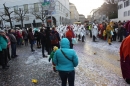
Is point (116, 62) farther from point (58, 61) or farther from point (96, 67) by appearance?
point (58, 61)

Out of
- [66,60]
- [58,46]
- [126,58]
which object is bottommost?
[58,46]

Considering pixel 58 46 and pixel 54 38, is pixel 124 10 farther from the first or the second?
pixel 54 38

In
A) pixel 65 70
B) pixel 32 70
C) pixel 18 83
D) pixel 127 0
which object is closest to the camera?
pixel 65 70

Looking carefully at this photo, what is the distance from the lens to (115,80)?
22.0 feet

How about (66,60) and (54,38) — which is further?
(54,38)

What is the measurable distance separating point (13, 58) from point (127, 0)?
42.7 metres

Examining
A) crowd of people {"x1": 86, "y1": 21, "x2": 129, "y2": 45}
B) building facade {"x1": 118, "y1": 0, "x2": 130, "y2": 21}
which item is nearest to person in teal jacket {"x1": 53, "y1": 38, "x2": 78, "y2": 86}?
crowd of people {"x1": 86, "y1": 21, "x2": 129, "y2": 45}

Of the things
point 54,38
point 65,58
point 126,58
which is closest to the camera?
point 65,58

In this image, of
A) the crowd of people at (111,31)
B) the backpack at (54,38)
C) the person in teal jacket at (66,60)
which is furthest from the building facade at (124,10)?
the person in teal jacket at (66,60)

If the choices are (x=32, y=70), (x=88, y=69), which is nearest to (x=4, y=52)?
(x=32, y=70)

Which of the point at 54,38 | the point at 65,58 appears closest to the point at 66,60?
the point at 65,58

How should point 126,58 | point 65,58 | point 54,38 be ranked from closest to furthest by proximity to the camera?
point 65,58 < point 126,58 < point 54,38

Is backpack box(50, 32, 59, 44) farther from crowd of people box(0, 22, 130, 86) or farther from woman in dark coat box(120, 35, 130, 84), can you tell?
woman in dark coat box(120, 35, 130, 84)

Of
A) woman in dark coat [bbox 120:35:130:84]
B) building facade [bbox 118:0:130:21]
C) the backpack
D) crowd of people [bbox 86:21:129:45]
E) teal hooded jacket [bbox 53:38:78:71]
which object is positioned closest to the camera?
teal hooded jacket [bbox 53:38:78:71]
